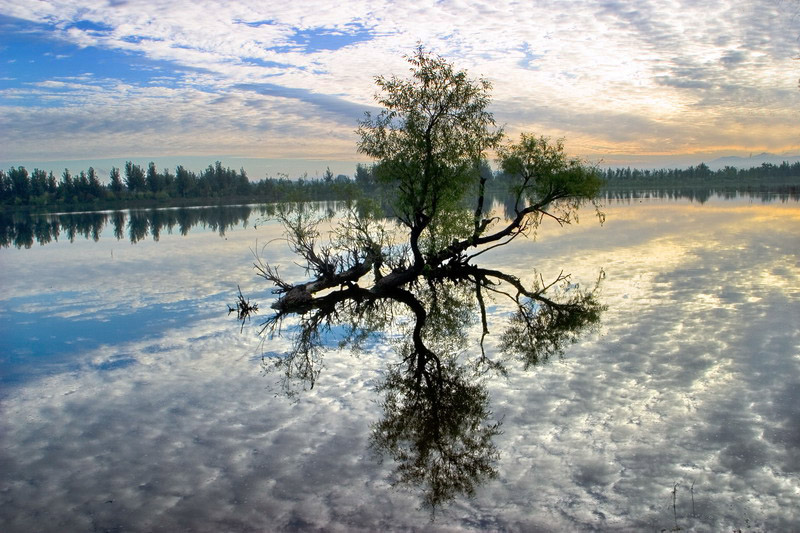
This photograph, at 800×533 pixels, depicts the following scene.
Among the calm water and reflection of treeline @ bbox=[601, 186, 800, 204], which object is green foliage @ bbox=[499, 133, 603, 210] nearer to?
the calm water

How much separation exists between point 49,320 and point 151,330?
492 centimetres

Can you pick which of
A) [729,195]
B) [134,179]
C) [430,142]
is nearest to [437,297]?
[430,142]

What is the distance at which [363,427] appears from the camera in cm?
1038

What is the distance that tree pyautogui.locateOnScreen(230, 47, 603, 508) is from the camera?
10016 mm

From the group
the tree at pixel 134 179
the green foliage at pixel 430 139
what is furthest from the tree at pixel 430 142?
the tree at pixel 134 179

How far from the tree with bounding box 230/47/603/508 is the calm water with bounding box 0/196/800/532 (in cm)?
56

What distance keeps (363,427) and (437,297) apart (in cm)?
1312

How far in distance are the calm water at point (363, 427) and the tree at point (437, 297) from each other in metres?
0.56

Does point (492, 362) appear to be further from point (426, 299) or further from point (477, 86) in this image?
point (477, 86)

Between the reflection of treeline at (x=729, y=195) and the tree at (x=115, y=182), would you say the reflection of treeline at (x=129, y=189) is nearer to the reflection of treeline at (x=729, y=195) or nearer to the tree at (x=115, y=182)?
the tree at (x=115, y=182)

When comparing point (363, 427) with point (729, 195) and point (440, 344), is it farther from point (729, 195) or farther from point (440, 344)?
point (729, 195)

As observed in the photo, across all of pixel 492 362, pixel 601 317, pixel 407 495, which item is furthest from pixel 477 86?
pixel 407 495

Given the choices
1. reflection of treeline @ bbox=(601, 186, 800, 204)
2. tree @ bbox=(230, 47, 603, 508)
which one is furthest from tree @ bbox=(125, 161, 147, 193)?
tree @ bbox=(230, 47, 603, 508)

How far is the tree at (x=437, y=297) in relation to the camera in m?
10.0
